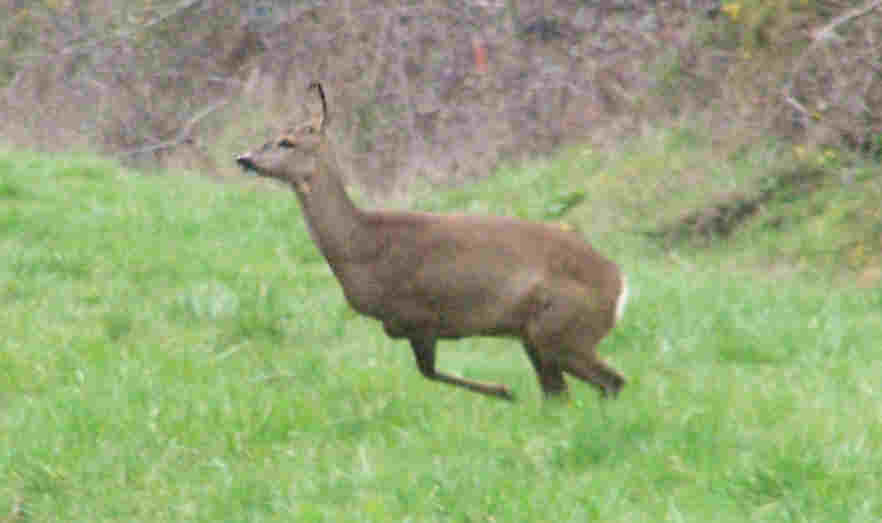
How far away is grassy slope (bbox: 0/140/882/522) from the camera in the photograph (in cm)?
509

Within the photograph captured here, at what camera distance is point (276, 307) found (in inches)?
321

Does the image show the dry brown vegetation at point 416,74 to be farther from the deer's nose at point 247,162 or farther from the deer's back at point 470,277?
the deer's nose at point 247,162

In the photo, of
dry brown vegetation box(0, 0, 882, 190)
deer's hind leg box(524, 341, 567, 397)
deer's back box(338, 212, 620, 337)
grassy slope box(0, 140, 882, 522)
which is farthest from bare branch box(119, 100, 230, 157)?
deer's hind leg box(524, 341, 567, 397)

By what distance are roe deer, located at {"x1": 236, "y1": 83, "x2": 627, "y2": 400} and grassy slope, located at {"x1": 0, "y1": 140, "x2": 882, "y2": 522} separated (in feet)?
0.83

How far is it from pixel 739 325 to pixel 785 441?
2.58 meters

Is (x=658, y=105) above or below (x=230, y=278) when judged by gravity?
below

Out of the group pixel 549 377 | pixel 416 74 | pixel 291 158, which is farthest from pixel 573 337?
pixel 416 74

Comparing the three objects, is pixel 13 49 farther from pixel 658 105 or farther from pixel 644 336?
pixel 644 336

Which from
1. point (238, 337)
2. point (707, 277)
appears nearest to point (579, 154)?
point (707, 277)

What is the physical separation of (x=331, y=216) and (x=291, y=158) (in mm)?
331

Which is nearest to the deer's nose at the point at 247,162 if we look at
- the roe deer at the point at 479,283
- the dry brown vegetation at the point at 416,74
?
the roe deer at the point at 479,283

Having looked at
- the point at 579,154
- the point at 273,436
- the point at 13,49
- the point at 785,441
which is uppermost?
the point at 785,441

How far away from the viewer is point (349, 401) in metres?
6.45

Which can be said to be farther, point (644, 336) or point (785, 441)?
point (644, 336)
